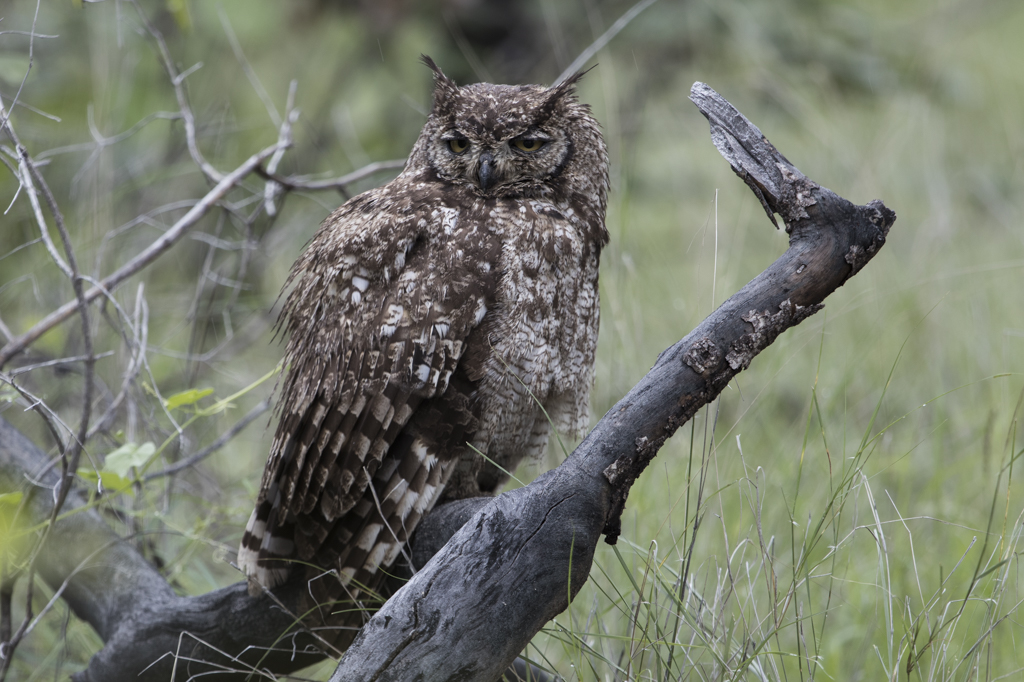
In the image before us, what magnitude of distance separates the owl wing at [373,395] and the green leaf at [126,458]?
0.86ft

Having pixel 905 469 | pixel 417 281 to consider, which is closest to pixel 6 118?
pixel 417 281

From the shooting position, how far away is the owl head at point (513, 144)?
191cm

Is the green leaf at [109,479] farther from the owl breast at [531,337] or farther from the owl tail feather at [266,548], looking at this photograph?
the owl breast at [531,337]

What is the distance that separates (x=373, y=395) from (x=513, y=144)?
2.37 feet

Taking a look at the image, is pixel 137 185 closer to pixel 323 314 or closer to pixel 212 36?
pixel 212 36

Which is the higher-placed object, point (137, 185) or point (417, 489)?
point (137, 185)

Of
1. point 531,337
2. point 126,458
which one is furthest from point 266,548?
point 531,337

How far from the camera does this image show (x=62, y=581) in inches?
75.0

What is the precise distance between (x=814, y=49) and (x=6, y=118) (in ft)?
12.4

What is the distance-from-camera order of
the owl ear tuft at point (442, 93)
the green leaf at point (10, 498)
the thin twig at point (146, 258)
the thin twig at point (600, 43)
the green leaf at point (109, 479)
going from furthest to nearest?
the thin twig at point (600, 43), the owl ear tuft at point (442, 93), the thin twig at point (146, 258), the green leaf at point (109, 479), the green leaf at point (10, 498)

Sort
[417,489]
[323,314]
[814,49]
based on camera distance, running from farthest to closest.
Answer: [814,49] < [323,314] < [417,489]

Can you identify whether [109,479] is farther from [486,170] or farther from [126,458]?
[486,170]

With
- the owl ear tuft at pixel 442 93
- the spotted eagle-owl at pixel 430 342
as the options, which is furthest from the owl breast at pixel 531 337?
the owl ear tuft at pixel 442 93

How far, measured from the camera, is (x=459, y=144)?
1961 mm
